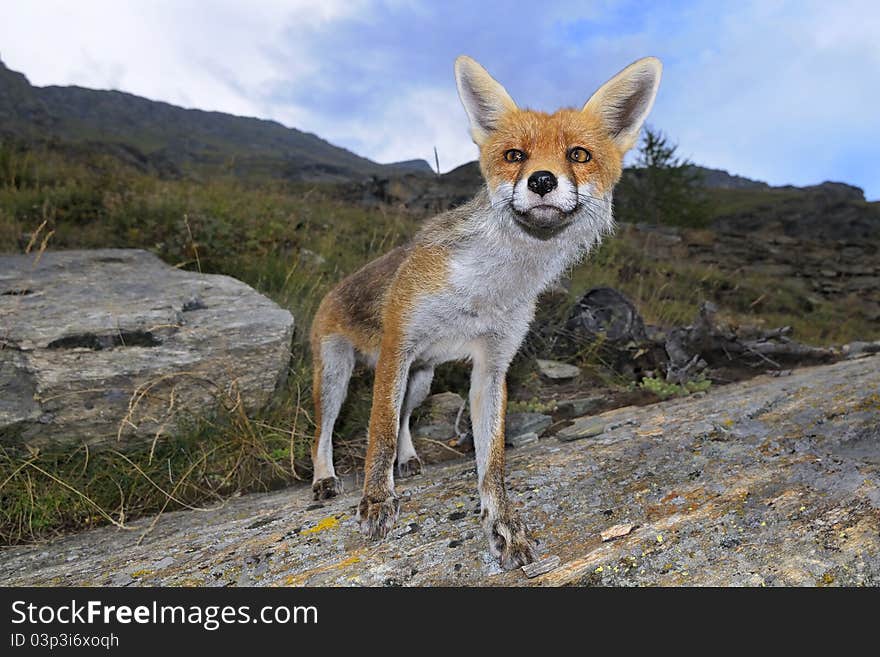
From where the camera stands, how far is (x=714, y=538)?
2316mm

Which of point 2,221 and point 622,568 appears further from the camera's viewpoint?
point 2,221

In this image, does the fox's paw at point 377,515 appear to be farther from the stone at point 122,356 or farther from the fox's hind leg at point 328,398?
the stone at point 122,356

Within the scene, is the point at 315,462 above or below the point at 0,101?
below

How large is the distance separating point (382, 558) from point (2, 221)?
7878mm

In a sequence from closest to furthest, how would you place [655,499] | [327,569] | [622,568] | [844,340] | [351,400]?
[622,568] < [327,569] < [655,499] < [351,400] < [844,340]

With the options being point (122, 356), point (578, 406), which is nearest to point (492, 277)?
point (578, 406)

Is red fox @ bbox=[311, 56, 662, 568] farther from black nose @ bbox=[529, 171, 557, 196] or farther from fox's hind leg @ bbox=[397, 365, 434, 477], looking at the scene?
fox's hind leg @ bbox=[397, 365, 434, 477]

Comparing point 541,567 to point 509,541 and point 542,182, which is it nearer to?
point 509,541

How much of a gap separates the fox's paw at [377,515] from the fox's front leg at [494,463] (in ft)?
1.57

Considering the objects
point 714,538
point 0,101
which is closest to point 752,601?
point 714,538

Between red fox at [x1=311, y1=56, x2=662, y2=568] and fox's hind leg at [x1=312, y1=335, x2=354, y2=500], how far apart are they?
0.08 metres

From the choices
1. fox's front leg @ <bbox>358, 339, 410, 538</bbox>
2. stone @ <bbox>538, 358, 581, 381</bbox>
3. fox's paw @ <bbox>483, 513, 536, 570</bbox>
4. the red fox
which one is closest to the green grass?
stone @ <bbox>538, 358, 581, 381</bbox>

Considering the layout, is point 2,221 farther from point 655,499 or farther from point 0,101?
point 0,101

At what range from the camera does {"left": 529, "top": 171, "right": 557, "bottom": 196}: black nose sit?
Result: 2.57 metres
